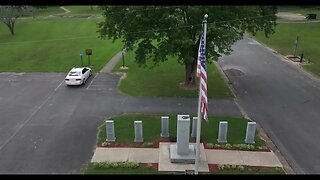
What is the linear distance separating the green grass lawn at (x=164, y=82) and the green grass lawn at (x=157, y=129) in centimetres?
428

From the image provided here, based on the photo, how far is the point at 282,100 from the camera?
2298cm

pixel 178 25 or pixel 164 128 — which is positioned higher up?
pixel 178 25

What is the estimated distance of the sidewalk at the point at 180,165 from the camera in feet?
48.6

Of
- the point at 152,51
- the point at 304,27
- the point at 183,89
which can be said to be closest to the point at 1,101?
the point at 152,51

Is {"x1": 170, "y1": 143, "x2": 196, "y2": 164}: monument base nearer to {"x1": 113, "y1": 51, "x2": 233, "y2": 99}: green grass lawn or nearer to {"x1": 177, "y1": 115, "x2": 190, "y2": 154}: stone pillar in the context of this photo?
{"x1": 177, "y1": 115, "x2": 190, "y2": 154}: stone pillar

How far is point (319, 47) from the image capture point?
3916cm

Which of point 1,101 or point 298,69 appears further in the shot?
point 298,69

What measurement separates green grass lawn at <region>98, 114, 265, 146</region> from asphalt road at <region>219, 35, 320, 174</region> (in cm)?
152

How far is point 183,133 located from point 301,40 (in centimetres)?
3355

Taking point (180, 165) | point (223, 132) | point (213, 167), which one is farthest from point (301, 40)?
point (180, 165)

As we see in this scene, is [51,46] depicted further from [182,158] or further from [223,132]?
[182,158]

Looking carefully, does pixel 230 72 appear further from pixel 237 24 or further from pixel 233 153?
pixel 233 153

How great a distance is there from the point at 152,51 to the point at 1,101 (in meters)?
10.6

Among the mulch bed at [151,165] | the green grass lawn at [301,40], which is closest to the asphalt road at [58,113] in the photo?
the mulch bed at [151,165]
